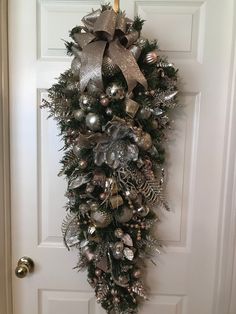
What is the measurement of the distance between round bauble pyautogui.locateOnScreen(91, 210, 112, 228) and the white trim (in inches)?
18.2

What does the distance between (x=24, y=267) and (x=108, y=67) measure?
823 millimetres

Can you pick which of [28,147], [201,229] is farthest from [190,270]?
[28,147]

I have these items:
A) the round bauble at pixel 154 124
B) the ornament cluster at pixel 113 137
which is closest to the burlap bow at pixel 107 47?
the ornament cluster at pixel 113 137

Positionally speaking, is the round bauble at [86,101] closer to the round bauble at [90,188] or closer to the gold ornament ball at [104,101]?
the gold ornament ball at [104,101]

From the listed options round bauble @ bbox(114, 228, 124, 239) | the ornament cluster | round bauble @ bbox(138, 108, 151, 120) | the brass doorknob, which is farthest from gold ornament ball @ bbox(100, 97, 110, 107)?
the brass doorknob

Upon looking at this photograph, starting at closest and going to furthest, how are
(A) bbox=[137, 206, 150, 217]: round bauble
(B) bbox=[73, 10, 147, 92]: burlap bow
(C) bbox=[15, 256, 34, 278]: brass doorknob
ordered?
(B) bbox=[73, 10, 147, 92]: burlap bow < (A) bbox=[137, 206, 150, 217]: round bauble < (C) bbox=[15, 256, 34, 278]: brass doorknob

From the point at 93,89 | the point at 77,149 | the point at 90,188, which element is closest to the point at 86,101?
the point at 93,89

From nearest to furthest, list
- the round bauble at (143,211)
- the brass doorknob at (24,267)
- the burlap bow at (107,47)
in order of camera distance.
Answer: the burlap bow at (107,47) → the round bauble at (143,211) → the brass doorknob at (24,267)

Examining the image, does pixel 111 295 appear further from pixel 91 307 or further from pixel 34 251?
→ pixel 34 251

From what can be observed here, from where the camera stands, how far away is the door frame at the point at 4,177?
1019mm

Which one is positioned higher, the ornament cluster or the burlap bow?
the burlap bow

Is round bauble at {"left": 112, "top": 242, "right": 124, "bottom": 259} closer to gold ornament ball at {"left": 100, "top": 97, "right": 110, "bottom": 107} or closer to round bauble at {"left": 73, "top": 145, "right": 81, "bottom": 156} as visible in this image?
round bauble at {"left": 73, "top": 145, "right": 81, "bottom": 156}

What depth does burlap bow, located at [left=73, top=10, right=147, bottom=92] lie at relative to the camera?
805 millimetres

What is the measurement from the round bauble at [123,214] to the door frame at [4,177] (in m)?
0.47
